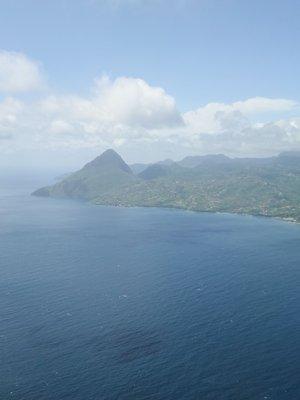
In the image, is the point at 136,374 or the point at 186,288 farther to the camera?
the point at 186,288

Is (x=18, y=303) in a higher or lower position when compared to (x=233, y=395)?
higher

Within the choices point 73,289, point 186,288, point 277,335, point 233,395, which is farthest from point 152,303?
point 233,395

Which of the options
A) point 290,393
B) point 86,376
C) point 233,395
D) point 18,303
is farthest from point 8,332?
point 290,393

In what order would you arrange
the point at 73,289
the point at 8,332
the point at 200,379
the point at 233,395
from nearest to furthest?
the point at 233,395 → the point at 200,379 → the point at 8,332 → the point at 73,289

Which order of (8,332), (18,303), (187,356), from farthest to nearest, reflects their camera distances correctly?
(18,303), (8,332), (187,356)

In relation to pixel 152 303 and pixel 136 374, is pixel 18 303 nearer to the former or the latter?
pixel 152 303

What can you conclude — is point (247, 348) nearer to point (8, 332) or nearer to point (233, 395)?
point (233, 395)

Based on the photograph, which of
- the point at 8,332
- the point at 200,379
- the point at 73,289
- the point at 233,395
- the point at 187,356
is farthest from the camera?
the point at 73,289

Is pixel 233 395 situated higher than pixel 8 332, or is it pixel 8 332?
pixel 8 332

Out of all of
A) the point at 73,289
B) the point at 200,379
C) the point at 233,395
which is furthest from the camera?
the point at 73,289
